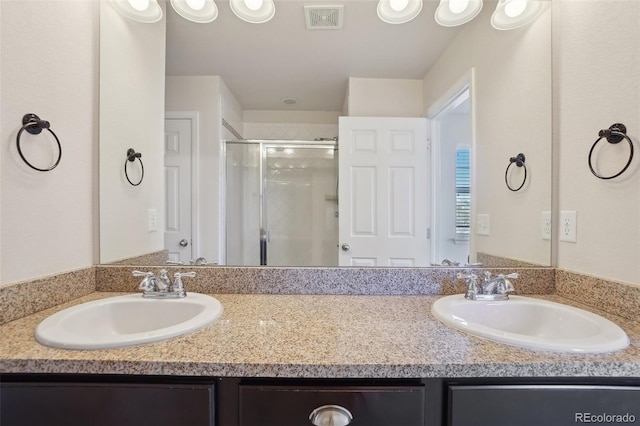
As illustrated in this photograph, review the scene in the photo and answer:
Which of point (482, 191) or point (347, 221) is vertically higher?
point (482, 191)

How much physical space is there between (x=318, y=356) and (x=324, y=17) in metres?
1.36

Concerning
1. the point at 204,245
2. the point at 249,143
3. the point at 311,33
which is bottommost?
the point at 204,245

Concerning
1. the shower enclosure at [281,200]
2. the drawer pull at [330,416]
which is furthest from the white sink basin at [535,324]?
the shower enclosure at [281,200]

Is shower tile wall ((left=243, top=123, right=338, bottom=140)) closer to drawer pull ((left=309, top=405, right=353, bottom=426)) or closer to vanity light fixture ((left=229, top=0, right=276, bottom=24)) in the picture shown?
vanity light fixture ((left=229, top=0, right=276, bottom=24))

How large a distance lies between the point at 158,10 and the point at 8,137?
2.69 feet

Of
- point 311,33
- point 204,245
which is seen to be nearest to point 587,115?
point 311,33

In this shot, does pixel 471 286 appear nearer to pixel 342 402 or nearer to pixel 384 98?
pixel 342 402

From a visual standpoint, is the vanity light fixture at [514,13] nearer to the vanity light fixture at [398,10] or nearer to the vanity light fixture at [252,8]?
the vanity light fixture at [398,10]

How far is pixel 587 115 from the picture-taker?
974 mm

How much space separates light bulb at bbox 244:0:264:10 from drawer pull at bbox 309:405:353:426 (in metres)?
1.48

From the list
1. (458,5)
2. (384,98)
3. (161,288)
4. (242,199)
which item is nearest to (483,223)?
(384,98)

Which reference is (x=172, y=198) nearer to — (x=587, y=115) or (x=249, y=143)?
(x=249, y=143)

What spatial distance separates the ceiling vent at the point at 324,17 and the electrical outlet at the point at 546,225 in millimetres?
1211

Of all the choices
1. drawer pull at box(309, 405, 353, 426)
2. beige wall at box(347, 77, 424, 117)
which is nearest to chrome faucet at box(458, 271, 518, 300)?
drawer pull at box(309, 405, 353, 426)
